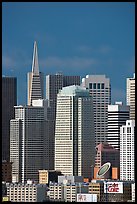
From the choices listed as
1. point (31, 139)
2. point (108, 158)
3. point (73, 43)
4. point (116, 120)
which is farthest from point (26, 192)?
point (73, 43)

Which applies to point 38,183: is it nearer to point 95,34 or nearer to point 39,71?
point 39,71

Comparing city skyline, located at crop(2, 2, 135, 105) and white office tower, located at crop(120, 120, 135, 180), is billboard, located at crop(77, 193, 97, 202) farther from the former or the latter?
city skyline, located at crop(2, 2, 135, 105)

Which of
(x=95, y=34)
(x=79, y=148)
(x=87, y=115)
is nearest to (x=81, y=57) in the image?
(x=95, y=34)

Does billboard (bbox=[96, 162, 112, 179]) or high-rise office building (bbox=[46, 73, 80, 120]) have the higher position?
high-rise office building (bbox=[46, 73, 80, 120])

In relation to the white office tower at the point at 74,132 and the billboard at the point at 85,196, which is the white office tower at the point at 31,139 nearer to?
the white office tower at the point at 74,132

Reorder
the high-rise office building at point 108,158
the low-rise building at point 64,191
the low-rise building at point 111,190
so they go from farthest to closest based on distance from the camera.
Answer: the high-rise office building at point 108,158
the low-rise building at point 64,191
the low-rise building at point 111,190

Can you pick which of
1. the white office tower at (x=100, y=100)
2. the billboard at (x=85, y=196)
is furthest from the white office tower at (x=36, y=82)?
the billboard at (x=85, y=196)

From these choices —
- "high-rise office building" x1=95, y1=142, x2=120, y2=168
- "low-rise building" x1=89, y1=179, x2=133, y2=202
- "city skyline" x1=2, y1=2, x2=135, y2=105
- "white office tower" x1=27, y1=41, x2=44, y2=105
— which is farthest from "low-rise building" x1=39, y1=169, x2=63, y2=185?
"white office tower" x1=27, y1=41, x2=44, y2=105
